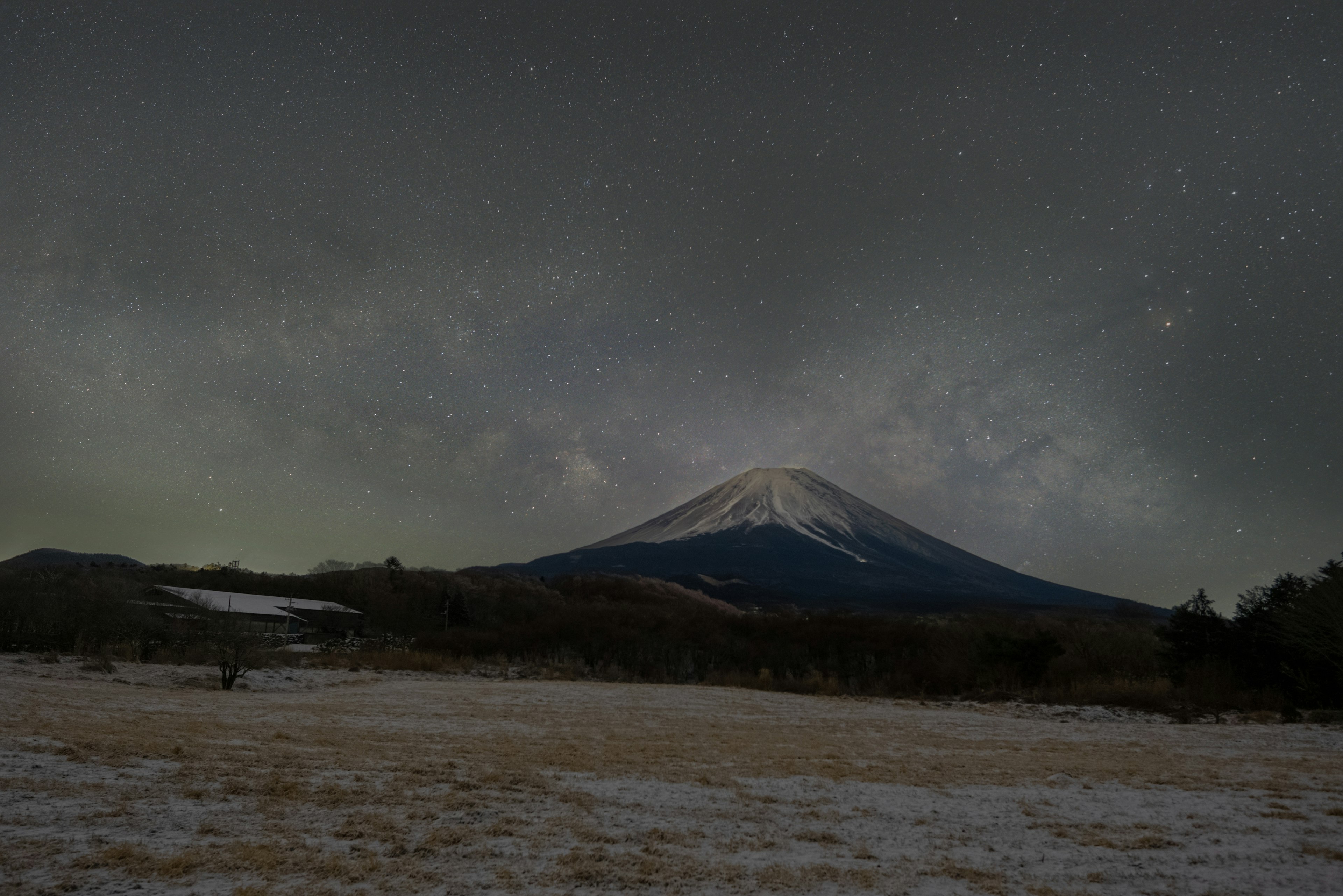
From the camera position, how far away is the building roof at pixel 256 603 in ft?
167

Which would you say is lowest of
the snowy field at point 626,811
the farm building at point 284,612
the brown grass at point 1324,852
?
the farm building at point 284,612

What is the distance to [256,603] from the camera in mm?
57594

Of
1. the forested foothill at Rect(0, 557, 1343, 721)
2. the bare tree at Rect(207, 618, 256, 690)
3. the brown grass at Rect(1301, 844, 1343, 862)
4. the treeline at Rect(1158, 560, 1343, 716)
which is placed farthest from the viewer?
the bare tree at Rect(207, 618, 256, 690)

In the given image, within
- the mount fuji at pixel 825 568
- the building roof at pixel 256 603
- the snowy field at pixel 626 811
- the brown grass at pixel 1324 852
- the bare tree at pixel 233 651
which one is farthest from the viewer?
the mount fuji at pixel 825 568

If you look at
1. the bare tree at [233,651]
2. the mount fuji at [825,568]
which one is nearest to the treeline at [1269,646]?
the bare tree at [233,651]

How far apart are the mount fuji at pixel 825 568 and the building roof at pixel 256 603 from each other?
67.6 meters

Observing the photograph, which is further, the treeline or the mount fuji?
the mount fuji

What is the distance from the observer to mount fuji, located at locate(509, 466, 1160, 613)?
130 m

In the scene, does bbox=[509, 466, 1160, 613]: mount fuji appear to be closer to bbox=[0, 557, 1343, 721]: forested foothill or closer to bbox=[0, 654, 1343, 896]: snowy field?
bbox=[0, 557, 1343, 721]: forested foothill

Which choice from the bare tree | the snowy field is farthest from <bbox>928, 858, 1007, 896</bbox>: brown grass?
the bare tree

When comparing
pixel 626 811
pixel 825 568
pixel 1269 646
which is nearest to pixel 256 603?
pixel 626 811

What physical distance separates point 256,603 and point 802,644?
147ft

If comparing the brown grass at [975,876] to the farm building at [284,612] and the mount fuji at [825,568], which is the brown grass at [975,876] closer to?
the farm building at [284,612]

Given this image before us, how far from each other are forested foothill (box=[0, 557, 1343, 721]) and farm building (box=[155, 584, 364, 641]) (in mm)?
1979
